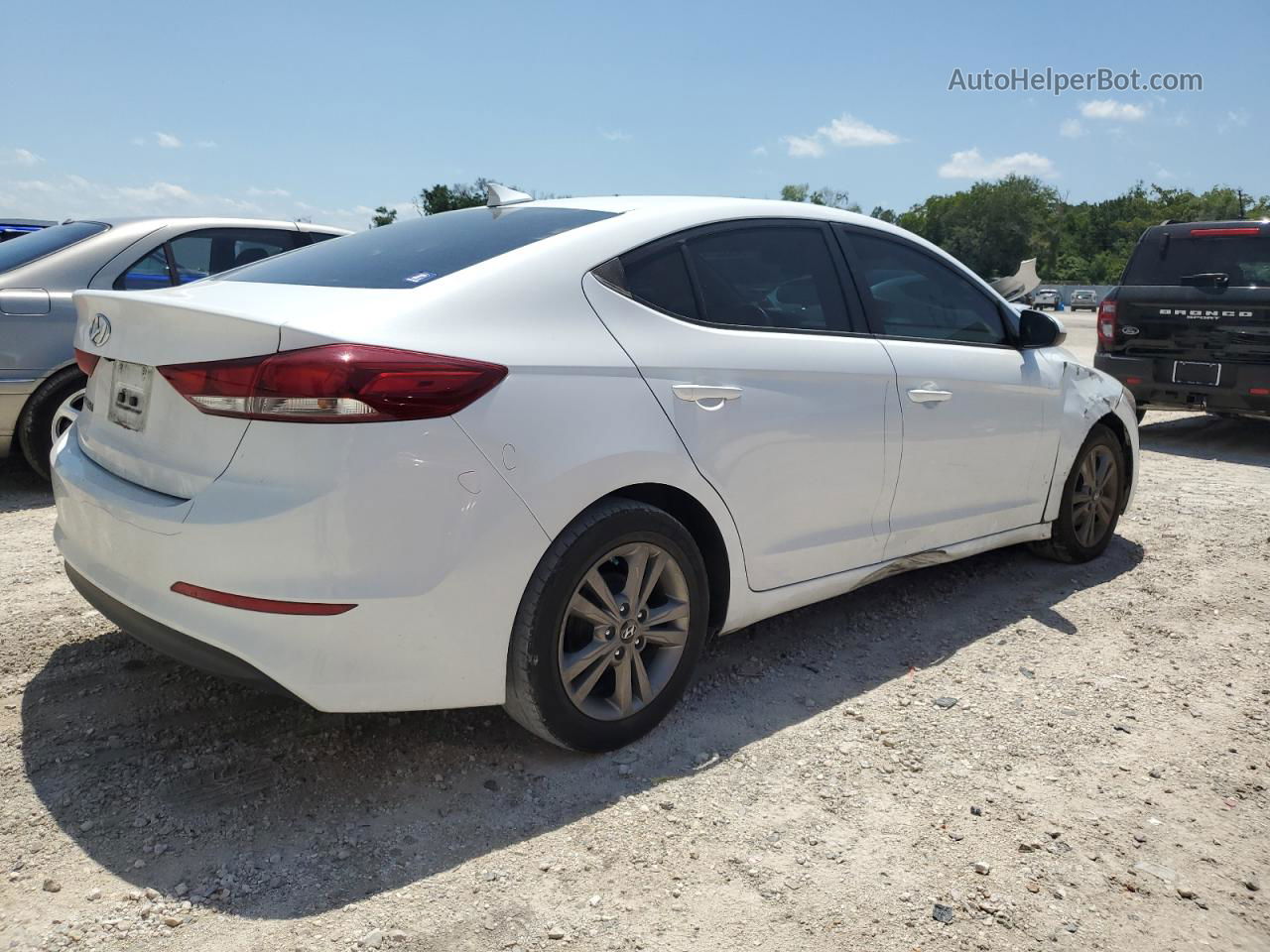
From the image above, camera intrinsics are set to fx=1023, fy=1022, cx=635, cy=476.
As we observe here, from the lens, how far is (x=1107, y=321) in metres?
9.42

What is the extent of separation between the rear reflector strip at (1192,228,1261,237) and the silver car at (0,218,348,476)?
799 centimetres

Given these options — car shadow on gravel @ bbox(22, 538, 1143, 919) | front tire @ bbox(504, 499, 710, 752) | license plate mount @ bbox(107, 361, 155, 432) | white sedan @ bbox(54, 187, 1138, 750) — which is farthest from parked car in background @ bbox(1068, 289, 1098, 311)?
license plate mount @ bbox(107, 361, 155, 432)

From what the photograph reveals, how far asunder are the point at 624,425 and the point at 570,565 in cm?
42

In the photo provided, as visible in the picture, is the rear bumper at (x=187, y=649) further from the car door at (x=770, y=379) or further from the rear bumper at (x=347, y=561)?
the car door at (x=770, y=379)

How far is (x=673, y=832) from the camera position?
8.86 feet

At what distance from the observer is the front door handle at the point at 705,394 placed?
302 cm

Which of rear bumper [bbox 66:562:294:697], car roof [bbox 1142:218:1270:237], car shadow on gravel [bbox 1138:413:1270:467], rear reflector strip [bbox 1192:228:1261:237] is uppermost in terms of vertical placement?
car roof [bbox 1142:218:1270:237]

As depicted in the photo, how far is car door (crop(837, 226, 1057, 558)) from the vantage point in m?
3.86

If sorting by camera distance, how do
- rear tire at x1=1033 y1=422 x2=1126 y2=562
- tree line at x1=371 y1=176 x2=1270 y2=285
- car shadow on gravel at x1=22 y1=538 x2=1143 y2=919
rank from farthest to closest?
1. tree line at x1=371 y1=176 x2=1270 y2=285
2. rear tire at x1=1033 y1=422 x2=1126 y2=562
3. car shadow on gravel at x1=22 y1=538 x2=1143 y2=919

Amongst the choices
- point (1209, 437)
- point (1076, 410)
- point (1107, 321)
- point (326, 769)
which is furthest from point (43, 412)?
point (1209, 437)

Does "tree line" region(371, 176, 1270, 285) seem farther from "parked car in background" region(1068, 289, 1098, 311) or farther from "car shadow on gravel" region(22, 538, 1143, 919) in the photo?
"car shadow on gravel" region(22, 538, 1143, 919)

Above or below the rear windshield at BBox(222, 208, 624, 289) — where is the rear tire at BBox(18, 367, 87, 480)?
below

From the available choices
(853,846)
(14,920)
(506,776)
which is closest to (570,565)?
(506,776)

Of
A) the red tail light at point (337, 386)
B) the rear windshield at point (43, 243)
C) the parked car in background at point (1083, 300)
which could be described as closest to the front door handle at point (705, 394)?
the red tail light at point (337, 386)
